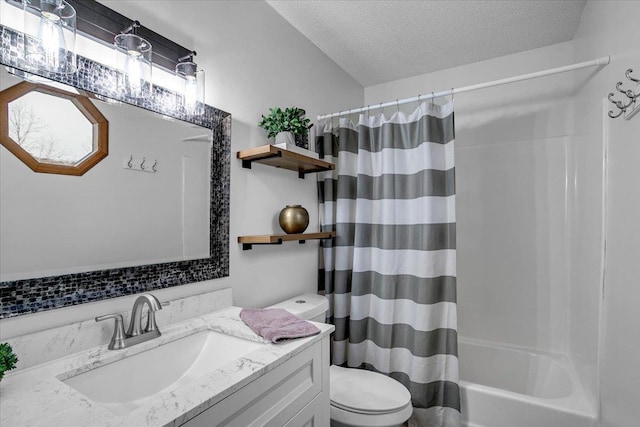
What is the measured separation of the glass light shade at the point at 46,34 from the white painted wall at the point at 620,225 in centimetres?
201

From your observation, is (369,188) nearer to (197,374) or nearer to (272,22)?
(272,22)

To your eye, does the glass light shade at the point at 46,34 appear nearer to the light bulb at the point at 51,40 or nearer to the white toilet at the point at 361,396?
the light bulb at the point at 51,40

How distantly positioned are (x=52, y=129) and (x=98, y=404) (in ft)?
2.57

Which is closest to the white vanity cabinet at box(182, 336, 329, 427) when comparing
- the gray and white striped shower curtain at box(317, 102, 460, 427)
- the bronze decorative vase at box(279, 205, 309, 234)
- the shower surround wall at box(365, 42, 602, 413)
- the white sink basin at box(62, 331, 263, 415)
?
the white sink basin at box(62, 331, 263, 415)

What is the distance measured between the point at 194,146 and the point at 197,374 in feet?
2.99

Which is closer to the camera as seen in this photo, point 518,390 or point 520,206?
point 518,390

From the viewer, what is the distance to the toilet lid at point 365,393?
59.1 inches

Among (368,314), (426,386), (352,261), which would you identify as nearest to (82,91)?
(352,261)

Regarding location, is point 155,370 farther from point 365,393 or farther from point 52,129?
point 365,393

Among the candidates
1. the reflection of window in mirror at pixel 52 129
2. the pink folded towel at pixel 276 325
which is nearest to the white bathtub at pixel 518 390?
the pink folded towel at pixel 276 325

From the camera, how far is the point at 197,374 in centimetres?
115

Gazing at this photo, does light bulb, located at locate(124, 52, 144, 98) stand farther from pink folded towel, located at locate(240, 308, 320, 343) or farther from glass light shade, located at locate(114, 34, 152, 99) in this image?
pink folded towel, located at locate(240, 308, 320, 343)

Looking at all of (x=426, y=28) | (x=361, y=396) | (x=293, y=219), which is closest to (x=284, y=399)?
(x=361, y=396)

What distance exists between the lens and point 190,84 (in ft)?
4.51
